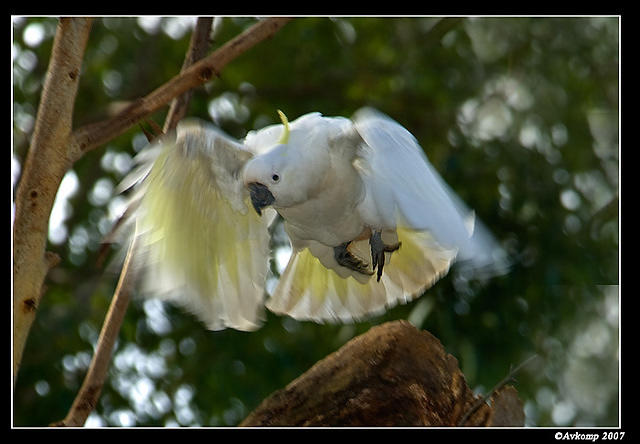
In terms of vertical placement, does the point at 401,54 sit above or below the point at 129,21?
below

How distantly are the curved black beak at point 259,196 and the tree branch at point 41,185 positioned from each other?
0.49 meters

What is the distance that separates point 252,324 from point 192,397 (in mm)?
1675

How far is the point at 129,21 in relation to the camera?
4230 millimetres

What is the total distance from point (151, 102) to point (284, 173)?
0.40 meters

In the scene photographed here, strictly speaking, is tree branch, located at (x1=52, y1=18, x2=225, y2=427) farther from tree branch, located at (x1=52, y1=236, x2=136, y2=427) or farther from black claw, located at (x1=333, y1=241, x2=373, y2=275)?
black claw, located at (x1=333, y1=241, x2=373, y2=275)

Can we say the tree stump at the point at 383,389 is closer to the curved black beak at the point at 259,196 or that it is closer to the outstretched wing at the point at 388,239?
the outstretched wing at the point at 388,239

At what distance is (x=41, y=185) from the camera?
2.00 metres

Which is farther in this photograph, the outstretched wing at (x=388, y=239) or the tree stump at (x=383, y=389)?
the tree stump at (x=383, y=389)

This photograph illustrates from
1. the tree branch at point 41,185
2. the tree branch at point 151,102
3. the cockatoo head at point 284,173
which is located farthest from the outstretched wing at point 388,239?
the tree branch at point 41,185

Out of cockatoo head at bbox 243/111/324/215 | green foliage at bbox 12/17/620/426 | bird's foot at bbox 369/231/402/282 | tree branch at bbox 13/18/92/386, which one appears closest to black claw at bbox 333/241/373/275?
bird's foot at bbox 369/231/402/282

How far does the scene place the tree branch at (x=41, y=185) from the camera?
78.2 inches

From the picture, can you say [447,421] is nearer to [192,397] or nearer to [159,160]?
[159,160]
